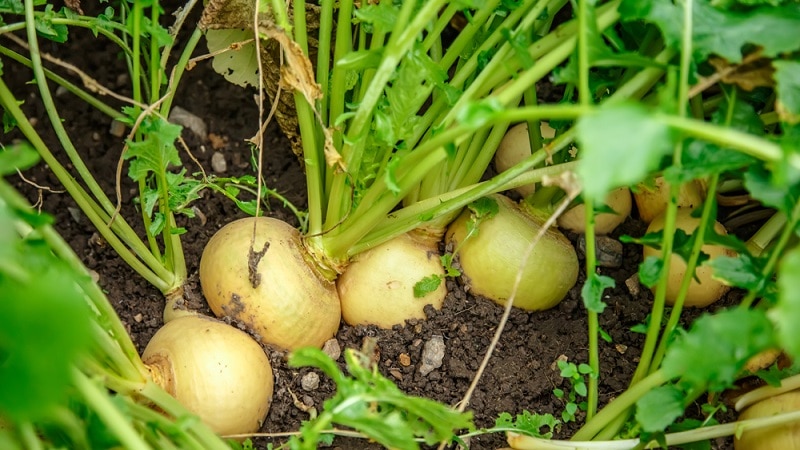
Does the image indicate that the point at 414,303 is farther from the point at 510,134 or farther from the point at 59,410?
the point at 59,410

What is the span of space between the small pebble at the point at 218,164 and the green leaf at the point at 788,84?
111 centimetres

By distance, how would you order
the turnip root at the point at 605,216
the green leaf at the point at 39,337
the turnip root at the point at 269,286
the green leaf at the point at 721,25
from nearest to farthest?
the green leaf at the point at 39,337
the green leaf at the point at 721,25
the turnip root at the point at 269,286
the turnip root at the point at 605,216

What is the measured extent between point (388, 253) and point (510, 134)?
366mm

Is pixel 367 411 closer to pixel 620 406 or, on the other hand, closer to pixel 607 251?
pixel 620 406

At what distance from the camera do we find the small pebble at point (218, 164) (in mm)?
1583

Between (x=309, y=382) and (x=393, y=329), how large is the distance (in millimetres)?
176

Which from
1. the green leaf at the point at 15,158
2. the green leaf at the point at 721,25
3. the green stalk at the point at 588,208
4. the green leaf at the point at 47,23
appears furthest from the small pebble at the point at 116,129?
the green leaf at the point at 721,25

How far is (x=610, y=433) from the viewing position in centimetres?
113

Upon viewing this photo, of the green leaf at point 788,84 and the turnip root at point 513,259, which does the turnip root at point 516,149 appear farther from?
the green leaf at point 788,84

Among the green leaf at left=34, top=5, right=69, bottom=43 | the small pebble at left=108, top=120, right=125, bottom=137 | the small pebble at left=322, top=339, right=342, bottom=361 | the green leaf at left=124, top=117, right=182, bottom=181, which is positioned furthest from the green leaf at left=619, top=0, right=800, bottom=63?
the small pebble at left=108, top=120, right=125, bottom=137

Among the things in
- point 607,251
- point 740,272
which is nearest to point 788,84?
point 740,272

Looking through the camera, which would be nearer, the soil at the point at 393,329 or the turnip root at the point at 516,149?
the soil at the point at 393,329

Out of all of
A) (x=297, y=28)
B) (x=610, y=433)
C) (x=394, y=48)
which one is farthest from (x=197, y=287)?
(x=610, y=433)

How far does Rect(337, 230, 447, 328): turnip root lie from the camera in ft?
4.31
